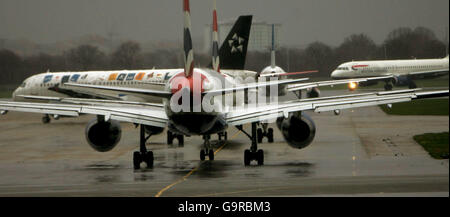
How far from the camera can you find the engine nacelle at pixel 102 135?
2105 centimetres

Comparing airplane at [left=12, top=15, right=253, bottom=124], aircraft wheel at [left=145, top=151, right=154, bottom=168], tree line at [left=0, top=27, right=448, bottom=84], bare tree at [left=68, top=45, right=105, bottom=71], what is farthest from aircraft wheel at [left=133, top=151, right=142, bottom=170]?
airplane at [left=12, top=15, right=253, bottom=124]

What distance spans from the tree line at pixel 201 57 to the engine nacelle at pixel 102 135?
6047mm

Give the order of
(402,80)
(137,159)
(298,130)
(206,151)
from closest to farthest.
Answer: (298,130) → (137,159) → (206,151) → (402,80)

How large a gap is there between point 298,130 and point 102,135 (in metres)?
6.48

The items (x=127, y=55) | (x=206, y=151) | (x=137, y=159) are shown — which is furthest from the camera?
(x=127, y=55)

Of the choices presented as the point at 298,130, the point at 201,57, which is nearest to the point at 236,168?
the point at 298,130

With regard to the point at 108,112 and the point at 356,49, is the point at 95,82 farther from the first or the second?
the point at 108,112

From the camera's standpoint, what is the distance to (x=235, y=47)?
3120 centimetres

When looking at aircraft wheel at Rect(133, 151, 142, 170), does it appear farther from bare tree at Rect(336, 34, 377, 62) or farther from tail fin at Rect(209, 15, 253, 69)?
bare tree at Rect(336, 34, 377, 62)

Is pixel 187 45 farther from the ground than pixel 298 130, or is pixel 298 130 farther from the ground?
pixel 187 45

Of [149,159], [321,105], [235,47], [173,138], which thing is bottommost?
[149,159]

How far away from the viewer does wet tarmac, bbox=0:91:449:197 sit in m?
15.9
